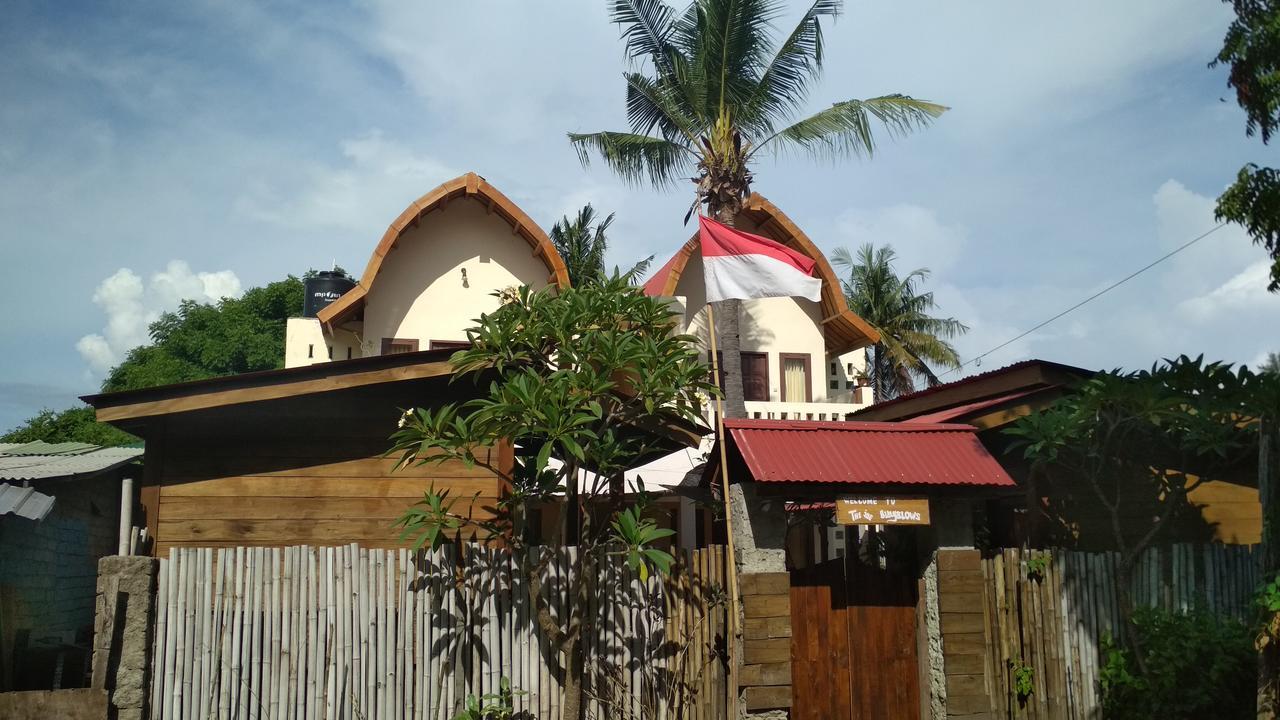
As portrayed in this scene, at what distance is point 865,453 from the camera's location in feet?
28.5

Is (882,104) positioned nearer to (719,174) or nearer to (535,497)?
(719,174)

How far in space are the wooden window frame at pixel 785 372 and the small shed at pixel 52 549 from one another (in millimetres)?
12741

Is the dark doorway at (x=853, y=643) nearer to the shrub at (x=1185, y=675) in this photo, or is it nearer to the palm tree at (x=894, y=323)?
the shrub at (x=1185, y=675)

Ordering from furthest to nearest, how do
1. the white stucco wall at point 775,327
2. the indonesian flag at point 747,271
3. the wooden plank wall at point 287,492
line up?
the white stucco wall at point 775,327
the indonesian flag at point 747,271
the wooden plank wall at point 287,492

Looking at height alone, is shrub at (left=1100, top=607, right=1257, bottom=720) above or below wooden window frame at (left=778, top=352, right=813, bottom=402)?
below

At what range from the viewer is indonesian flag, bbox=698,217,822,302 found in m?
9.63

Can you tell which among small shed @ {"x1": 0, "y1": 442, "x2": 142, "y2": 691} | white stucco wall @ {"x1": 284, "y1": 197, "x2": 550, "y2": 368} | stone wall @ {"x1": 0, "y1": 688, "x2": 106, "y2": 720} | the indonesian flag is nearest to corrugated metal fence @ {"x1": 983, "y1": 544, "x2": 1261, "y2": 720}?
the indonesian flag

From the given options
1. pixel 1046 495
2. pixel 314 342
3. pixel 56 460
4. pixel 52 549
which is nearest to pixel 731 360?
pixel 1046 495

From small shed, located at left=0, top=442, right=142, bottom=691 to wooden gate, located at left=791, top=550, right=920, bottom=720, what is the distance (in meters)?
6.44

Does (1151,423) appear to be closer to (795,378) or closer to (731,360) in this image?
(731,360)

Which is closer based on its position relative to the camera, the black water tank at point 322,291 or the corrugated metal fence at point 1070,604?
the corrugated metal fence at point 1070,604

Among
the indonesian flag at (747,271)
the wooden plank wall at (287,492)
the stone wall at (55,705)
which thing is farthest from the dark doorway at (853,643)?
the stone wall at (55,705)

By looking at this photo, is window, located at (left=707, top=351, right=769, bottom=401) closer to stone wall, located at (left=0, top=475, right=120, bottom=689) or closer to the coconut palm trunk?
the coconut palm trunk

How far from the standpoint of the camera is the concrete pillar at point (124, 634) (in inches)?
282
